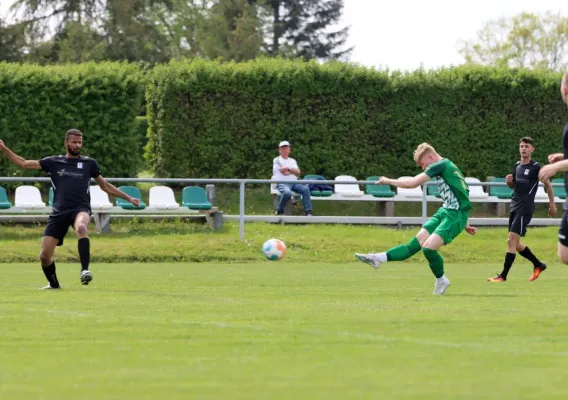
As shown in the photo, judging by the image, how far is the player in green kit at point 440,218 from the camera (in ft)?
45.9

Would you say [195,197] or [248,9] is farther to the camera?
[248,9]

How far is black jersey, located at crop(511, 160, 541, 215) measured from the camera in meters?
17.7

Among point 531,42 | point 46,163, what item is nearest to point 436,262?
point 46,163

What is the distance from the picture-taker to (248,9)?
6344cm

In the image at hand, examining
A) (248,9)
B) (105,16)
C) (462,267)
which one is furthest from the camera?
(248,9)

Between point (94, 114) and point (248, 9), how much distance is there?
1284 inches

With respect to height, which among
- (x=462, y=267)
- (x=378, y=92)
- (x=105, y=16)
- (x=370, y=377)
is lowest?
(x=462, y=267)

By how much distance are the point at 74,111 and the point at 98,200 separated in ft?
21.7

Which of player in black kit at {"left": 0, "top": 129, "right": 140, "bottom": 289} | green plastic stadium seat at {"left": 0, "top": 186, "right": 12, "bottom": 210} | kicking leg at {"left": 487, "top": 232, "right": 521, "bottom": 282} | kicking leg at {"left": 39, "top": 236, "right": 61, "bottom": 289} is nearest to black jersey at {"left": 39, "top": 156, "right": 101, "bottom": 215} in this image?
player in black kit at {"left": 0, "top": 129, "right": 140, "bottom": 289}

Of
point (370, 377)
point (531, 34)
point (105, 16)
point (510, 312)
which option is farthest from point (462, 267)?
point (531, 34)

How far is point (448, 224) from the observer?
46.5 ft

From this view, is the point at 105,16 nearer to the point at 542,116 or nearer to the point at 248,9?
the point at 248,9

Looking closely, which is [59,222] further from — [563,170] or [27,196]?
[27,196]

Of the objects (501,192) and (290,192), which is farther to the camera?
(501,192)
